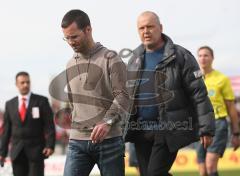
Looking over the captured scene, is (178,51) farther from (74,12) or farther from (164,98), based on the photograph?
(74,12)

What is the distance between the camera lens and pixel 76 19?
494 centimetres

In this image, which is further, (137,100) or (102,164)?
(137,100)

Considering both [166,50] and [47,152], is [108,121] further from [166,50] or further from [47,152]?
[47,152]

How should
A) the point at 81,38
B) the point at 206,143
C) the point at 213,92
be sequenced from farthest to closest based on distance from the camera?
the point at 213,92 → the point at 206,143 → the point at 81,38

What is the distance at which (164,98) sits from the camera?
6.03 meters

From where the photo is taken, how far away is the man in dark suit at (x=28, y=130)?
31.3 ft

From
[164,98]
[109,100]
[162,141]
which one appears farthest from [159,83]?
[109,100]

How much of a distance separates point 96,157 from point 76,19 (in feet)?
3.74

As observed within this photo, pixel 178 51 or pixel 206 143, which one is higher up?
pixel 178 51

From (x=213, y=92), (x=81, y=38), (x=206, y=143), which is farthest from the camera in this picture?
(x=213, y=92)

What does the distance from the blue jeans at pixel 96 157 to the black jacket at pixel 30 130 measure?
4.44 meters

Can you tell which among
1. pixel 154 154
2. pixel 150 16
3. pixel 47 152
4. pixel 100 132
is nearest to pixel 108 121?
pixel 100 132

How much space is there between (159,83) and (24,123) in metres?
4.01

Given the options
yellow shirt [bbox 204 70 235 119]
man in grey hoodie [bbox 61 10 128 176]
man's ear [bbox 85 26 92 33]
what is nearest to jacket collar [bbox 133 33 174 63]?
man in grey hoodie [bbox 61 10 128 176]
